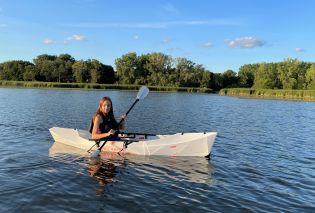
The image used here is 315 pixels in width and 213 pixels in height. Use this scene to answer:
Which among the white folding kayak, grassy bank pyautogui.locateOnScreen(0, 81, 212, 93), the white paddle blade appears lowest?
the white folding kayak

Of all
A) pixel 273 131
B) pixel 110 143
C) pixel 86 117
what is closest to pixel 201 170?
pixel 110 143

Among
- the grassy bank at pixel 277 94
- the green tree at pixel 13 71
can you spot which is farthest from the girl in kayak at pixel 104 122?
the green tree at pixel 13 71

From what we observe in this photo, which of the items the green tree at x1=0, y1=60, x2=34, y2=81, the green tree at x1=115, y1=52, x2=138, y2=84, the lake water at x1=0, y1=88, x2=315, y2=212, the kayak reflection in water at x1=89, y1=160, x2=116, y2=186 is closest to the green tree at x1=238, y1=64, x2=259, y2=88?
the green tree at x1=115, y1=52, x2=138, y2=84

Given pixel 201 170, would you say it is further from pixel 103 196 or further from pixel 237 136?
pixel 237 136

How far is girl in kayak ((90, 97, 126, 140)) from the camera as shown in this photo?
11.3m

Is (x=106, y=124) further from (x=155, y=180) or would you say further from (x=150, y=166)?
(x=155, y=180)

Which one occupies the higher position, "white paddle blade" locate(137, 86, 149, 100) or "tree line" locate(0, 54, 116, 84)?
"tree line" locate(0, 54, 116, 84)

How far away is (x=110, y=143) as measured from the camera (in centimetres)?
1187

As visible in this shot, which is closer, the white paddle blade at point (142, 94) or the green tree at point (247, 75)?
the white paddle blade at point (142, 94)

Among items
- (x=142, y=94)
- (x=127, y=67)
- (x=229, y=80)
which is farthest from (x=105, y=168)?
(x=229, y=80)

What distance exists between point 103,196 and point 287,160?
284 inches

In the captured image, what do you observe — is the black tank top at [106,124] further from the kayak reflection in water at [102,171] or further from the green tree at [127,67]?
the green tree at [127,67]

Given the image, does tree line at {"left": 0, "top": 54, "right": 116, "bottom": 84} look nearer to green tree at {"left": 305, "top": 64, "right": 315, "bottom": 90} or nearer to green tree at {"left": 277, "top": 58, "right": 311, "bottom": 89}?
green tree at {"left": 277, "top": 58, "right": 311, "bottom": 89}

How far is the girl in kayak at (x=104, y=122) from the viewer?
11.3m
